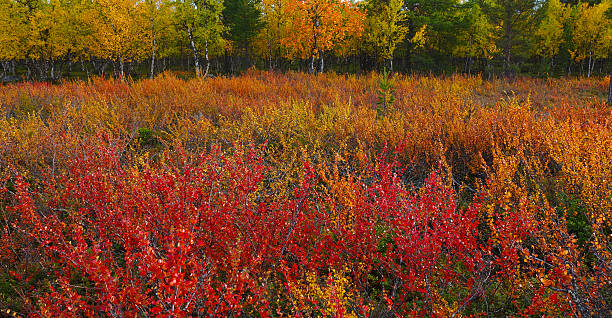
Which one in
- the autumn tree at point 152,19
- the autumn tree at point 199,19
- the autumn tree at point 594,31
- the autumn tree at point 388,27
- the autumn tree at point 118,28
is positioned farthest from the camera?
the autumn tree at point 152,19

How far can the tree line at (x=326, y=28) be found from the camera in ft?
61.8

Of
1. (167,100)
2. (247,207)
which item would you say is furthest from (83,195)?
(167,100)

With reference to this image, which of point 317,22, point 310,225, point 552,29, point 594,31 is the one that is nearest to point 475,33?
point 552,29

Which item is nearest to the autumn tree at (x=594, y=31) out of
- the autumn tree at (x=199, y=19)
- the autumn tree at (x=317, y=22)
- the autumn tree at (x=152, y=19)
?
the autumn tree at (x=317, y=22)

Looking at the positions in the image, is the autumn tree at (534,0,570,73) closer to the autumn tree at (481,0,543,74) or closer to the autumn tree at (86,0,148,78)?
the autumn tree at (481,0,543,74)

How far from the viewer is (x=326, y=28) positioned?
18859 millimetres

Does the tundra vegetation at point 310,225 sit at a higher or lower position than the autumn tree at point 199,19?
lower

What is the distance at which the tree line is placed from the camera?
61.8 ft

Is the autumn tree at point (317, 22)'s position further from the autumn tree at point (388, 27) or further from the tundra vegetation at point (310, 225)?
the tundra vegetation at point (310, 225)

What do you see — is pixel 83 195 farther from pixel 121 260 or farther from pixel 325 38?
pixel 325 38

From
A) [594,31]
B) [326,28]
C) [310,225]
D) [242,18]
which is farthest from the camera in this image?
[242,18]

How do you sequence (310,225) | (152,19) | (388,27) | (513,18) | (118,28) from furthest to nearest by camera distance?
(152,19) → (118,28) → (388,27) → (513,18) → (310,225)

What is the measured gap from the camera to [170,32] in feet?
99.9

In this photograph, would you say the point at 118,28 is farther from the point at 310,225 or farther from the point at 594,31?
the point at 594,31
